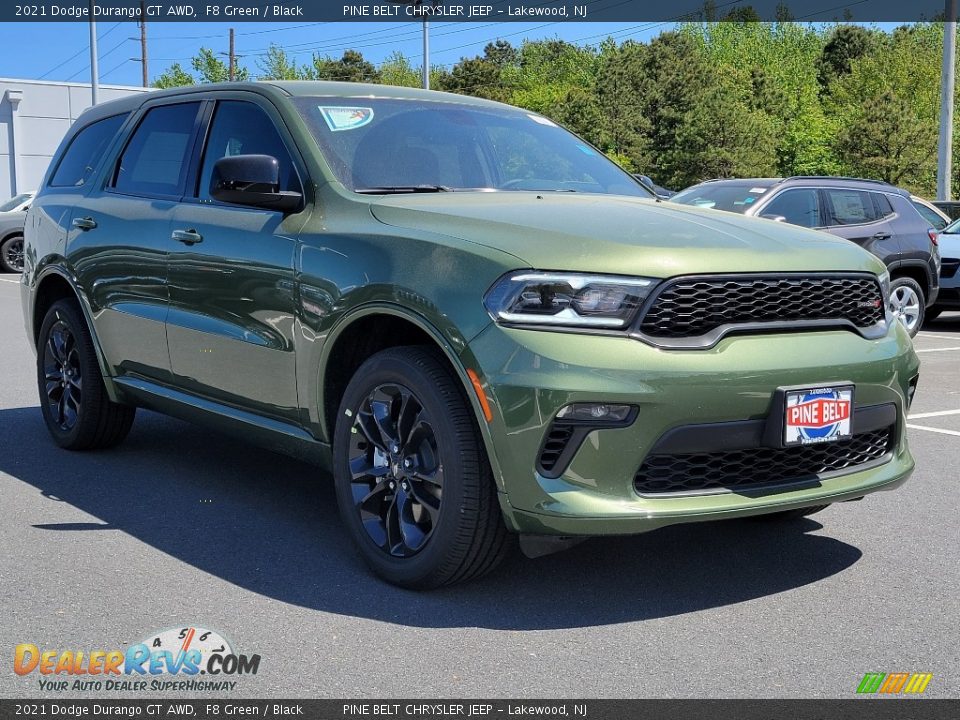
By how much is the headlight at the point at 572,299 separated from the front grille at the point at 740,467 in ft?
1.51

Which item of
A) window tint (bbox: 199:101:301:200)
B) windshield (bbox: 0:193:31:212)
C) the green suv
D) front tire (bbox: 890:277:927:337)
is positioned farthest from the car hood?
windshield (bbox: 0:193:31:212)

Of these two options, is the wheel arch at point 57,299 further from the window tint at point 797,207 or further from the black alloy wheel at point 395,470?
the window tint at point 797,207

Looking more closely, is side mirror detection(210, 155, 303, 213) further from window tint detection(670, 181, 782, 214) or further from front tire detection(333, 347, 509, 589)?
window tint detection(670, 181, 782, 214)

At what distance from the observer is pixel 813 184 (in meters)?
12.0

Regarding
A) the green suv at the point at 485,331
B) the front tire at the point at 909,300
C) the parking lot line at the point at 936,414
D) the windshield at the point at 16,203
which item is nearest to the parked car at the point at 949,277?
the front tire at the point at 909,300

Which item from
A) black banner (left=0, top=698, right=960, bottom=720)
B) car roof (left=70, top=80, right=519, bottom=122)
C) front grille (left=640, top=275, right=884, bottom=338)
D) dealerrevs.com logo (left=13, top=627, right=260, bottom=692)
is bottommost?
dealerrevs.com logo (left=13, top=627, right=260, bottom=692)

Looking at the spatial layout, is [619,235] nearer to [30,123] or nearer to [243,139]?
[243,139]

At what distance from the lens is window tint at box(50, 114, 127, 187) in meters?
6.27

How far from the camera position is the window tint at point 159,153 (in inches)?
215

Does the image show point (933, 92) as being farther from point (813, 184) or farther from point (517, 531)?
point (517, 531)

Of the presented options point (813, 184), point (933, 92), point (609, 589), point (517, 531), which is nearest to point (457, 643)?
point (517, 531)

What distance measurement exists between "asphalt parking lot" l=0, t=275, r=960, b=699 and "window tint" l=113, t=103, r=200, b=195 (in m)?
1.43

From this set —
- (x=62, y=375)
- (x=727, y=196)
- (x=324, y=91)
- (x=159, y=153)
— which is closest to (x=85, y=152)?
(x=159, y=153)

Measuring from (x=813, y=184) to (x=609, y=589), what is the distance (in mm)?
8919
